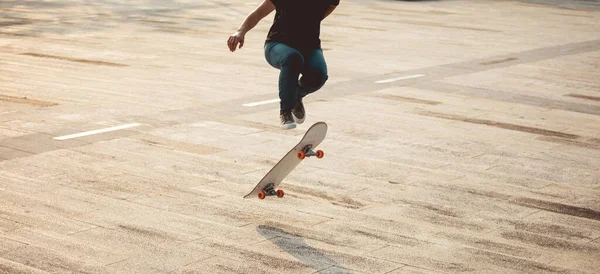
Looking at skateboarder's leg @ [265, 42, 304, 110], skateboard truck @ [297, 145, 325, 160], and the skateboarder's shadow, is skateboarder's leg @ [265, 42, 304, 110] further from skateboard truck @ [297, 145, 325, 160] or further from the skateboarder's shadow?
the skateboarder's shadow

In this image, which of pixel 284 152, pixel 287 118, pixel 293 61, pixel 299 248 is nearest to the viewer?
pixel 299 248

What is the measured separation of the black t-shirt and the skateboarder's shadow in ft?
5.72

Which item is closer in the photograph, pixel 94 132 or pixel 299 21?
pixel 299 21

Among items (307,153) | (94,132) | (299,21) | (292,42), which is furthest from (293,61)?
(94,132)

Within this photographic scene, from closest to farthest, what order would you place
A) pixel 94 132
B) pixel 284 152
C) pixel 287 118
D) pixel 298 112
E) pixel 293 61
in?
pixel 293 61 → pixel 287 118 → pixel 298 112 → pixel 284 152 → pixel 94 132

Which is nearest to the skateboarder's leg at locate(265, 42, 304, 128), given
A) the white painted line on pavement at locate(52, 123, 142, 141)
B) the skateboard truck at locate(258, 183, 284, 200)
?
the skateboard truck at locate(258, 183, 284, 200)

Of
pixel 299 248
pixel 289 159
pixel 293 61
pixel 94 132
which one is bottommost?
pixel 94 132

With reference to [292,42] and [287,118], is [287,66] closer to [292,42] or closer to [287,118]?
[292,42]

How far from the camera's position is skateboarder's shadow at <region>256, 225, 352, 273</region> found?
6367 millimetres

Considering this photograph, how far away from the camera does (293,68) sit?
314 inches

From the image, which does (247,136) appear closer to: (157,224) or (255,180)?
(255,180)

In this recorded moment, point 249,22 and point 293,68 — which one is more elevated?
point 249,22

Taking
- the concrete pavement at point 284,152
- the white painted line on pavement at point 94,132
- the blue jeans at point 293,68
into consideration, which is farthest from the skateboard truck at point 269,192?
the white painted line on pavement at point 94,132

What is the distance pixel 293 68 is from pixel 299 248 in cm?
187
